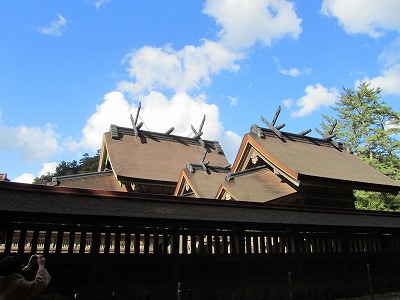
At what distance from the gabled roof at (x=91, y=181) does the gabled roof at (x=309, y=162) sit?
8.43 metres

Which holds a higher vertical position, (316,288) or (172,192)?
(172,192)

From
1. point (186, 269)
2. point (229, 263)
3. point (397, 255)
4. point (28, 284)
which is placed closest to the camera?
point (28, 284)

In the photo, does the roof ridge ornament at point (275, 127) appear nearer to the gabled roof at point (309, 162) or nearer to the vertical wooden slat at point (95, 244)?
the gabled roof at point (309, 162)

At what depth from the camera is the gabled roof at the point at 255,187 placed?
16188 mm

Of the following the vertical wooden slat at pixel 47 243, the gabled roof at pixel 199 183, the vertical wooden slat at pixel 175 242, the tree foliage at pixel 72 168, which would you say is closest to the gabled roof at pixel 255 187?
the gabled roof at pixel 199 183

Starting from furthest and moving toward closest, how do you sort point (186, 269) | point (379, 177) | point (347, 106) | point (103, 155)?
point (347, 106) → point (103, 155) → point (379, 177) → point (186, 269)

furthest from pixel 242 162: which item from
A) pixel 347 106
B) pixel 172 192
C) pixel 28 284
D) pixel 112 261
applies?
pixel 347 106

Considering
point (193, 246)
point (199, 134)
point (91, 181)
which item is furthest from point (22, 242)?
point (199, 134)

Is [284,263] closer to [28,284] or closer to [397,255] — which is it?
[397,255]

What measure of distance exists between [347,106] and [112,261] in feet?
115

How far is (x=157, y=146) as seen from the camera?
89.1 feet

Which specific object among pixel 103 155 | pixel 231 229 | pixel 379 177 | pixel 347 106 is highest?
pixel 347 106

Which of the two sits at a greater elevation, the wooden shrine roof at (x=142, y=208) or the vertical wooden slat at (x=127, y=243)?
the wooden shrine roof at (x=142, y=208)

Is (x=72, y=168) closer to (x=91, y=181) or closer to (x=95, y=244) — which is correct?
(x=91, y=181)
